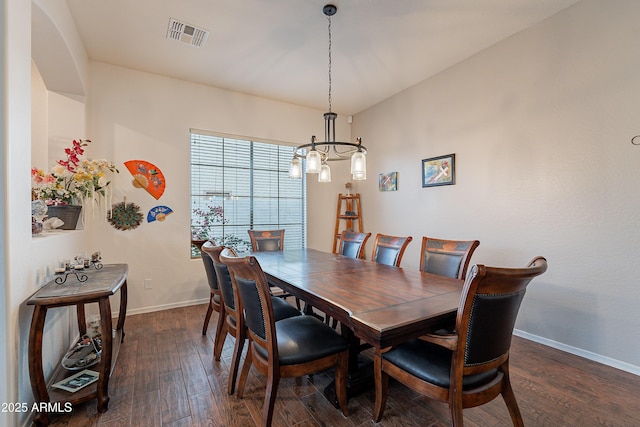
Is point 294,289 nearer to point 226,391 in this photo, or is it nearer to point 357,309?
point 357,309

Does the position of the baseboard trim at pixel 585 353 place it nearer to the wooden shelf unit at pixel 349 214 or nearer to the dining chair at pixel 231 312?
the dining chair at pixel 231 312

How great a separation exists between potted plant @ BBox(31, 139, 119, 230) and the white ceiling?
1.33 m

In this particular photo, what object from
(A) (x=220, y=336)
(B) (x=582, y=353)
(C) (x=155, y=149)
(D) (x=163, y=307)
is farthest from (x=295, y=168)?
(B) (x=582, y=353)

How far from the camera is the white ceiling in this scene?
2520 mm

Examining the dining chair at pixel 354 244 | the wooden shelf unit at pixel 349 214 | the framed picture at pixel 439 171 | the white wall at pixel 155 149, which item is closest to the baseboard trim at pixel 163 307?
the white wall at pixel 155 149

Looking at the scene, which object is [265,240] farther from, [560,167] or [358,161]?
[560,167]

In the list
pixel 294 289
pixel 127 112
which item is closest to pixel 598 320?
pixel 294 289

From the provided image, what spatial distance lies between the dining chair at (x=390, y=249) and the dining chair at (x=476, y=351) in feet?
4.22

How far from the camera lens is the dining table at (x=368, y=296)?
1258 millimetres

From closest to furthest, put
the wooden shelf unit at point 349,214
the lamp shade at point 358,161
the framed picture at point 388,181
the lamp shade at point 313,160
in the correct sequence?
the lamp shade at point 358,161 → the lamp shade at point 313,160 → the framed picture at point 388,181 → the wooden shelf unit at point 349,214

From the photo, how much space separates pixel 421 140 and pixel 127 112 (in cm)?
384

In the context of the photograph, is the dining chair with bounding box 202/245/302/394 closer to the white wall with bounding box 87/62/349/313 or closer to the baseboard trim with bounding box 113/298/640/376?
the white wall with bounding box 87/62/349/313

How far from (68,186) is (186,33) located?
1.86 metres

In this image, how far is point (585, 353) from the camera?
97.3 inches
